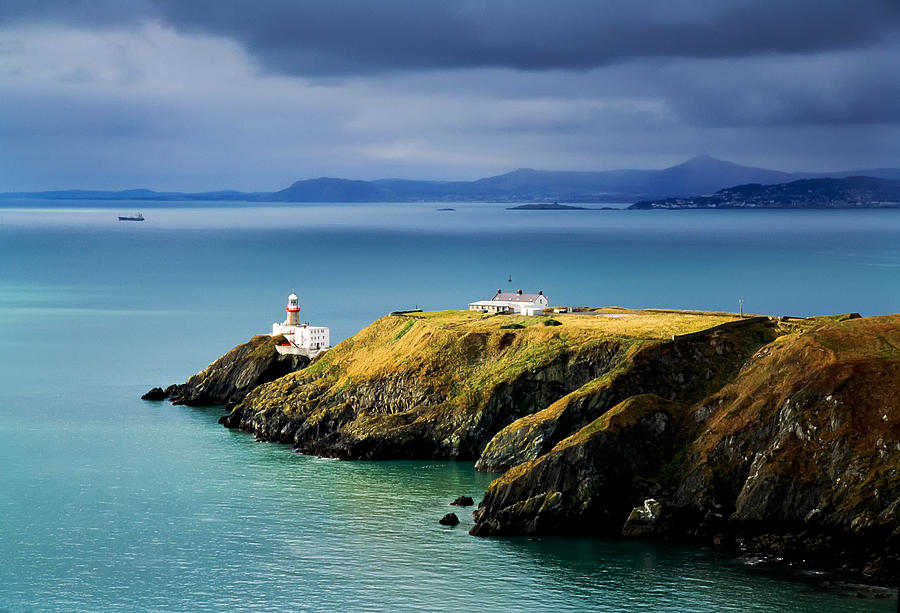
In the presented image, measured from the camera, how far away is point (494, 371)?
109m

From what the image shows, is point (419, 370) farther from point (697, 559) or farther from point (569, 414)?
point (697, 559)

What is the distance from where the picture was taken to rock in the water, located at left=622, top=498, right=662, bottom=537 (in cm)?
7931

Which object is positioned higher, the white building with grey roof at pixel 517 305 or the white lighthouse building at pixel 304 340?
the white building with grey roof at pixel 517 305

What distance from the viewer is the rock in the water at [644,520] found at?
7931 centimetres

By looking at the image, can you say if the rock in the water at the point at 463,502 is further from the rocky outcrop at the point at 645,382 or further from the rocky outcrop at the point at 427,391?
the rocky outcrop at the point at 427,391

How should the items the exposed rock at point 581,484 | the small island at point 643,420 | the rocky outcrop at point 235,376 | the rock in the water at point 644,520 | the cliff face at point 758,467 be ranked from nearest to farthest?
the cliff face at point 758,467 → the small island at point 643,420 → the rock in the water at point 644,520 → the exposed rock at point 581,484 → the rocky outcrop at point 235,376

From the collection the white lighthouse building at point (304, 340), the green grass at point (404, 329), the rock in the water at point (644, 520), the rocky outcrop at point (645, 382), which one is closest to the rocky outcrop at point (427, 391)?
the green grass at point (404, 329)

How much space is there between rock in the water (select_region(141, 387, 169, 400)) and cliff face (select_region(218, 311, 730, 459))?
16.1 metres

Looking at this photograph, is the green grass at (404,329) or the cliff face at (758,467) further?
the green grass at (404,329)

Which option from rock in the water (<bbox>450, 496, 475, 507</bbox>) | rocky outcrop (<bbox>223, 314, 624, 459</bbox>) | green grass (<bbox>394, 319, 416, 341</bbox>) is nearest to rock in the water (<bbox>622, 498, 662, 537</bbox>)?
rock in the water (<bbox>450, 496, 475, 507</bbox>)

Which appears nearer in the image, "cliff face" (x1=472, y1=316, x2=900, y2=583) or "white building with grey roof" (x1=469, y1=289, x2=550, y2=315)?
"cliff face" (x1=472, y1=316, x2=900, y2=583)

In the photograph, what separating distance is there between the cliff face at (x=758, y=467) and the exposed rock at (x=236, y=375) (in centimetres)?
5221

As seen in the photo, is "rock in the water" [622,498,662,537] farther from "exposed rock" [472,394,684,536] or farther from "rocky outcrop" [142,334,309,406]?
"rocky outcrop" [142,334,309,406]

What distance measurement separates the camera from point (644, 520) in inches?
3142
